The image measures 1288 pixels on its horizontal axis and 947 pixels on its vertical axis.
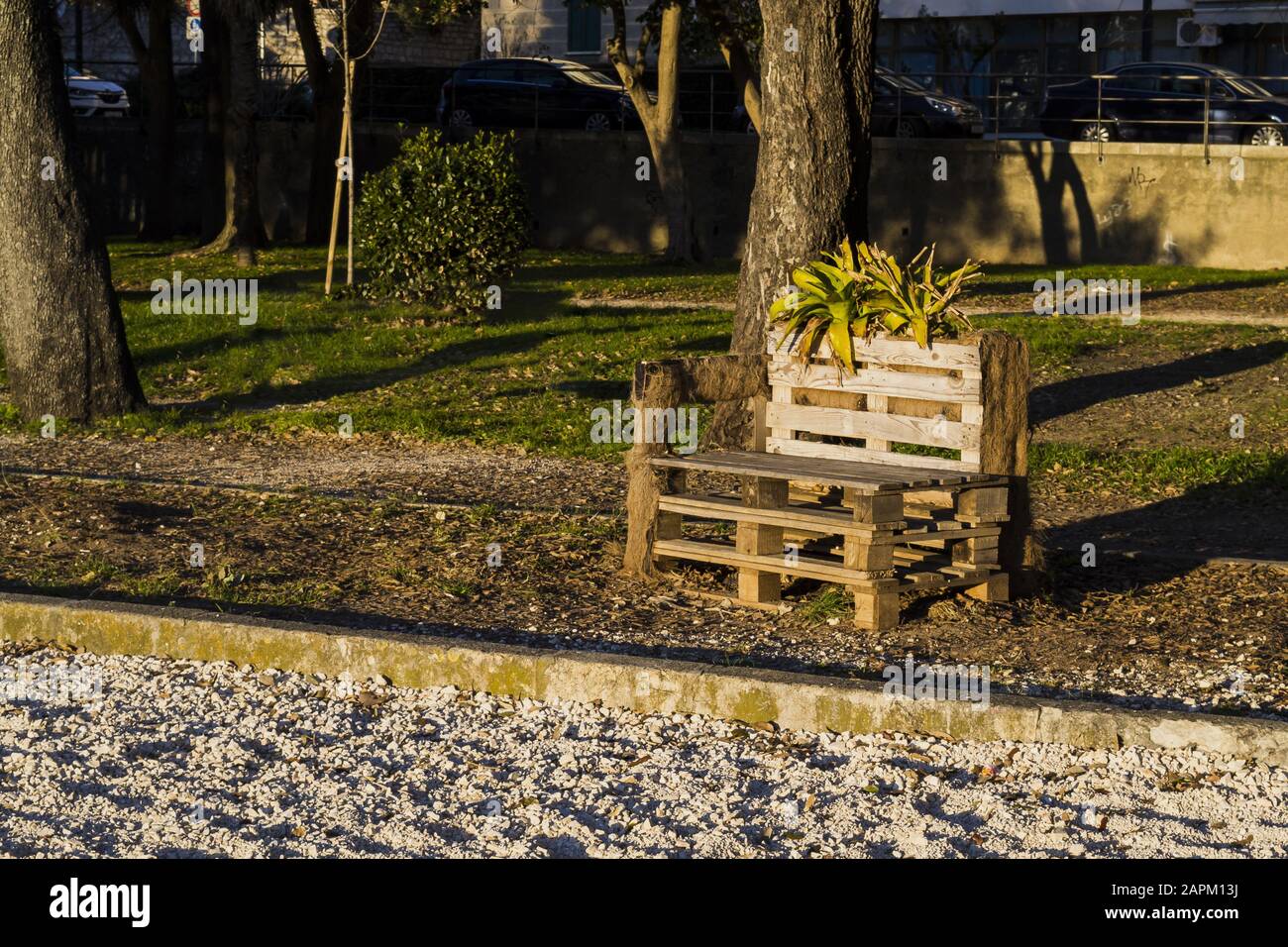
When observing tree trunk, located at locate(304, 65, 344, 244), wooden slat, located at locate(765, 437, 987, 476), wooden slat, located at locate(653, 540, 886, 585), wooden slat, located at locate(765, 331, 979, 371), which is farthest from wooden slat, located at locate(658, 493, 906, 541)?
tree trunk, located at locate(304, 65, 344, 244)

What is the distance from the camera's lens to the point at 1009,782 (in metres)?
5.56

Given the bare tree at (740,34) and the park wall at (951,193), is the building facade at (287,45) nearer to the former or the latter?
the park wall at (951,193)

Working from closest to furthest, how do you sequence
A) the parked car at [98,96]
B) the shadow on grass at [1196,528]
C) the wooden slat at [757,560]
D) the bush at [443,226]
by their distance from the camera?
the wooden slat at [757,560]
the shadow on grass at [1196,528]
the bush at [443,226]
the parked car at [98,96]

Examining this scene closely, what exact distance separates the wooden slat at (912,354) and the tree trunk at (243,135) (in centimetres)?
1534

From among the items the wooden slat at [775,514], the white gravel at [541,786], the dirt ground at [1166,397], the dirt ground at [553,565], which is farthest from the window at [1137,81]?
the white gravel at [541,786]

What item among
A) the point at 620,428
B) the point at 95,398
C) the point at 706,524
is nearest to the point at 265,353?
the point at 95,398

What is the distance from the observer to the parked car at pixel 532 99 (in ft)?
96.7

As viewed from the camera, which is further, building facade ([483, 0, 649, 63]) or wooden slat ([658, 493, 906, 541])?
building facade ([483, 0, 649, 63])

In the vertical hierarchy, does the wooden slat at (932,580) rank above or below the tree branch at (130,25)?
below

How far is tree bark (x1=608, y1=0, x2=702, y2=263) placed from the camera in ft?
73.3

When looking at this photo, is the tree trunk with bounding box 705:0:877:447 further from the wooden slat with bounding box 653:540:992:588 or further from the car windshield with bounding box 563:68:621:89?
the car windshield with bounding box 563:68:621:89

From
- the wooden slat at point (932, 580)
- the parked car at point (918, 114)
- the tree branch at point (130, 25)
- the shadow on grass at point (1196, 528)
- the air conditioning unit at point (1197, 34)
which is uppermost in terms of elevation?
the air conditioning unit at point (1197, 34)

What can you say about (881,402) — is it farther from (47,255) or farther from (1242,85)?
(1242,85)

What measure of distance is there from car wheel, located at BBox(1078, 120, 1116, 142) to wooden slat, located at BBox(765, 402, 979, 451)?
17.7 metres
